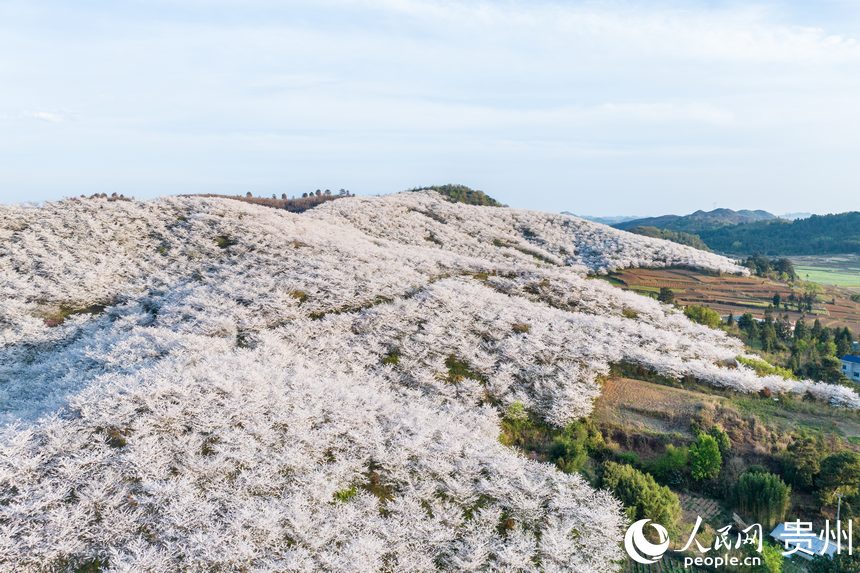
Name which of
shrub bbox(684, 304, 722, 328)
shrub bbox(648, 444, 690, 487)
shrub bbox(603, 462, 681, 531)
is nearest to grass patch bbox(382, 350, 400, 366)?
shrub bbox(603, 462, 681, 531)

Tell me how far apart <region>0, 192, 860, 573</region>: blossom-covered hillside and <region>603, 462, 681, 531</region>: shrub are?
103 cm

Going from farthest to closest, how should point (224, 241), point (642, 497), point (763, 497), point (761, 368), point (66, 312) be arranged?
point (224, 241) < point (761, 368) < point (66, 312) < point (763, 497) < point (642, 497)

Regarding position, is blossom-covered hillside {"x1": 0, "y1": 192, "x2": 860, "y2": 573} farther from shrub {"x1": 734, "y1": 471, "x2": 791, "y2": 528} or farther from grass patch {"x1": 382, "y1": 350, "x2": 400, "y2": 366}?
shrub {"x1": 734, "y1": 471, "x2": 791, "y2": 528}

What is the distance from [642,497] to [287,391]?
19.4 metres

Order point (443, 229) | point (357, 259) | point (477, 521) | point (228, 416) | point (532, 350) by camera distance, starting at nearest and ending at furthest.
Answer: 1. point (477, 521)
2. point (228, 416)
3. point (532, 350)
4. point (357, 259)
5. point (443, 229)

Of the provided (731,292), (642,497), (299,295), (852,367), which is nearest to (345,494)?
(642,497)

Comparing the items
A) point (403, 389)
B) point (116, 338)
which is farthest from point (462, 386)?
point (116, 338)

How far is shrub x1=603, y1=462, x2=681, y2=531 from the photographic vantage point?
2280 cm

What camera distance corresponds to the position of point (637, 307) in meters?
56.0

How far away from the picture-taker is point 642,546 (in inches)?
834

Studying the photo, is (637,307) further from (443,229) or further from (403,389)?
(443,229)

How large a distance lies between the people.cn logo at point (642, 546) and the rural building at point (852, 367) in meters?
47.3

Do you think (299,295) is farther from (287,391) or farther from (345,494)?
(345,494)

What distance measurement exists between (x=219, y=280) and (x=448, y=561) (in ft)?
125
